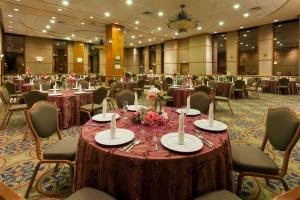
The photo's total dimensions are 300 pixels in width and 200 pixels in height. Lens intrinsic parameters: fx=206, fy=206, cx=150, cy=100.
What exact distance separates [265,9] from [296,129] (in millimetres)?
9766

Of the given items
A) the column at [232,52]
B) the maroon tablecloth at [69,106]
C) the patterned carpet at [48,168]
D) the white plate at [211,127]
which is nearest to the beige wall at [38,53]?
the patterned carpet at [48,168]

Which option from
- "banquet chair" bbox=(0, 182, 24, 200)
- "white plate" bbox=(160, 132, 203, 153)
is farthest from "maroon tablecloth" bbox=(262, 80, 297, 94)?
"banquet chair" bbox=(0, 182, 24, 200)

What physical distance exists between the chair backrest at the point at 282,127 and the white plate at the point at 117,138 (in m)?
1.51

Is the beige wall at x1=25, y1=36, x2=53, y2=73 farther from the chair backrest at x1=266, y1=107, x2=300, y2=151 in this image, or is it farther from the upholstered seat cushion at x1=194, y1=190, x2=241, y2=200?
the upholstered seat cushion at x1=194, y1=190, x2=241, y2=200

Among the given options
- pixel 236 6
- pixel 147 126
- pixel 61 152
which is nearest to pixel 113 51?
pixel 236 6

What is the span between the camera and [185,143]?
5.36ft

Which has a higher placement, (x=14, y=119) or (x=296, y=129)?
(x=296, y=129)

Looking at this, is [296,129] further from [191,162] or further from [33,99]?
[33,99]

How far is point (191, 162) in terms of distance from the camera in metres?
1.43

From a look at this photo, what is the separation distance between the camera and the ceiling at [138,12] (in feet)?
28.4

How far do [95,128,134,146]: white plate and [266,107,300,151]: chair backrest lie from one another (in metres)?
1.51

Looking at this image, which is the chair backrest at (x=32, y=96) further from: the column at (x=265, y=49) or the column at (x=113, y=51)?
the column at (x=265, y=49)

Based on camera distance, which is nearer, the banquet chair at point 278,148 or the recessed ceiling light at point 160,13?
the banquet chair at point 278,148

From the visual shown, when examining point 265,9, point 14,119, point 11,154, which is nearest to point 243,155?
point 11,154
